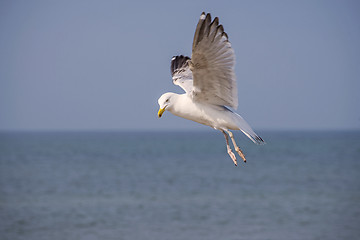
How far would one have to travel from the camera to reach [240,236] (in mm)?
20859

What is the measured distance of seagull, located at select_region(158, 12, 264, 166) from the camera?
Answer: 21.5ft

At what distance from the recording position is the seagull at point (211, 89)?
6.55m

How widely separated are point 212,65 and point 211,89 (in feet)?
1.38

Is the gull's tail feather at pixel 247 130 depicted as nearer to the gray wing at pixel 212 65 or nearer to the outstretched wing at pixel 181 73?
the gray wing at pixel 212 65

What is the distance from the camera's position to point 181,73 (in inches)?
352

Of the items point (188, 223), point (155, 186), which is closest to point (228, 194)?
point (155, 186)

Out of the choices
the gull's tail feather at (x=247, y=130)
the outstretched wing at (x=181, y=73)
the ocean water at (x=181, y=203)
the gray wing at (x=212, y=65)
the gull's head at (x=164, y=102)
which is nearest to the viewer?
the gray wing at (x=212, y=65)

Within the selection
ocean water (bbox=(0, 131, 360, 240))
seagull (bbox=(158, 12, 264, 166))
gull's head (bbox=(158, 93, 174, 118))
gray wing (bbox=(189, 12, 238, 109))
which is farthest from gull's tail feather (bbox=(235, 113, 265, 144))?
ocean water (bbox=(0, 131, 360, 240))

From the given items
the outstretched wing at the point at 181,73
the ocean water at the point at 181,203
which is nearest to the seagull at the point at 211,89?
the outstretched wing at the point at 181,73

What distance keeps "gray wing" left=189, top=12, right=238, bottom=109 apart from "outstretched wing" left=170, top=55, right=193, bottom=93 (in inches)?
40.6

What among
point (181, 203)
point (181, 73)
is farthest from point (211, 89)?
point (181, 203)

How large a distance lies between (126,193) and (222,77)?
2647 centimetres

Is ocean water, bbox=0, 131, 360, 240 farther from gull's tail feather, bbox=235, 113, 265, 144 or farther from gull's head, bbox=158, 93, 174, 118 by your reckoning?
gull's head, bbox=158, 93, 174, 118

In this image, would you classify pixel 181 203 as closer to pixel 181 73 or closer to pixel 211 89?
pixel 181 73
